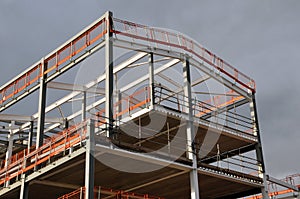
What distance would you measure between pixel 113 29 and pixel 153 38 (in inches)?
106

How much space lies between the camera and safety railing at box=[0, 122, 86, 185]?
1985 centimetres

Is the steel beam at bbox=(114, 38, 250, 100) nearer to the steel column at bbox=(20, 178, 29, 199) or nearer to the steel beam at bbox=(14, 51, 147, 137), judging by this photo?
the steel beam at bbox=(14, 51, 147, 137)

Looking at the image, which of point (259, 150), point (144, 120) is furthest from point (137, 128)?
point (259, 150)

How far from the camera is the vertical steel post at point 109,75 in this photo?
66.6 feet

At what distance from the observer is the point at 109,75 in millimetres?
21297

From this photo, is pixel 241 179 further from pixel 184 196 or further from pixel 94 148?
pixel 94 148

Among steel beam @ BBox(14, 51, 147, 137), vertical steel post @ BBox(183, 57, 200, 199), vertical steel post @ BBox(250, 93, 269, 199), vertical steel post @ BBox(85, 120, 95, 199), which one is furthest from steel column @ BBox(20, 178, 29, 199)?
vertical steel post @ BBox(250, 93, 269, 199)

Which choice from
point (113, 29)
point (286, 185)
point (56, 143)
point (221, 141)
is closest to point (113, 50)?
point (113, 29)

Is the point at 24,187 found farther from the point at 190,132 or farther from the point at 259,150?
the point at 259,150

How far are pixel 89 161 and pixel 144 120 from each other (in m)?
5.08

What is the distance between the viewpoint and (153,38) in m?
24.4

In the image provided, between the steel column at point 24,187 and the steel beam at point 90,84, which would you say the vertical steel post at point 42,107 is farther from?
the steel beam at point 90,84

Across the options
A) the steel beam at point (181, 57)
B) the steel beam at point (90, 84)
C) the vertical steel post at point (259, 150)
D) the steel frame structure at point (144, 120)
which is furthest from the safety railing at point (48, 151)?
the vertical steel post at point (259, 150)

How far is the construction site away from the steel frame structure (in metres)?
0.06
